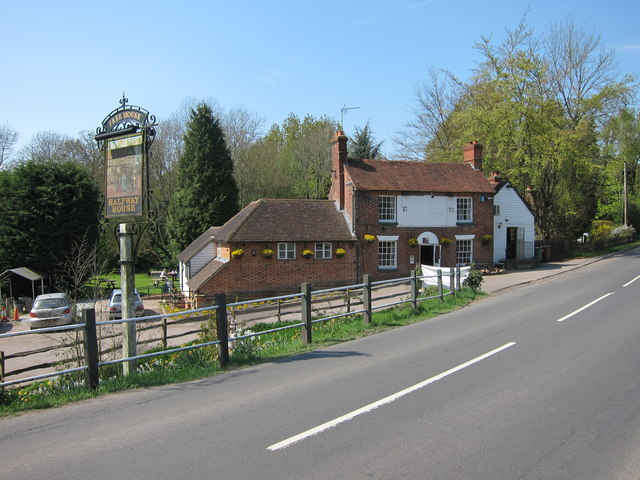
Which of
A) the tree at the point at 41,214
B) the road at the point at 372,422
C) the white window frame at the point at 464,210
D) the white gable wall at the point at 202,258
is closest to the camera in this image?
the road at the point at 372,422

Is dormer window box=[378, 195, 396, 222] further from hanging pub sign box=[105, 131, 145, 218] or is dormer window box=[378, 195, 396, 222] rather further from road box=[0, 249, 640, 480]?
hanging pub sign box=[105, 131, 145, 218]

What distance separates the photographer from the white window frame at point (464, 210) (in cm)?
3191

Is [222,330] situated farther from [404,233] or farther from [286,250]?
[404,233]

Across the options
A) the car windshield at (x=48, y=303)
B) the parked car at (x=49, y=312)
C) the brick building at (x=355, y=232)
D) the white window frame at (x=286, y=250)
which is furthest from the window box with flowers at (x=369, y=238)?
the car windshield at (x=48, y=303)

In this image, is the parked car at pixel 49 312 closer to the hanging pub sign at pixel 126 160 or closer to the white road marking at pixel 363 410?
the hanging pub sign at pixel 126 160

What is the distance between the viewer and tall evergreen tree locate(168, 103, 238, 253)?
4288 centimetres

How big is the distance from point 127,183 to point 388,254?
21.5 metres

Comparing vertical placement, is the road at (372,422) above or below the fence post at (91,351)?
below

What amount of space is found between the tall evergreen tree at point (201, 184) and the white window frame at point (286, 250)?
629 inches

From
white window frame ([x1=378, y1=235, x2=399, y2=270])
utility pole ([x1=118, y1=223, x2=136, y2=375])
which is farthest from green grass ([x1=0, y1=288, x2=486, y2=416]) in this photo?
white window frame ([x1=378, y1=235, x2=399, y2=270])

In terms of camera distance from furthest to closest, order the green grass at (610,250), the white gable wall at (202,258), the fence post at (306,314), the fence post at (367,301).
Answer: the green grass at (610,250) → the white gable wall at (202,258) → the fence post at (367,301) → the fence post at (306,314)

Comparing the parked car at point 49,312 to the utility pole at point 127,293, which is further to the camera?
the parked car at point 49,312

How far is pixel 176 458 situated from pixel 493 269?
29335mm

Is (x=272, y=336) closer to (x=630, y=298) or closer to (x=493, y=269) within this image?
(x=630, y=298)
